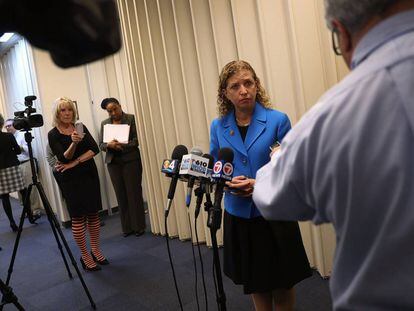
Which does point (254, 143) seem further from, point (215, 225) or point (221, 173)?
point (215, 225)

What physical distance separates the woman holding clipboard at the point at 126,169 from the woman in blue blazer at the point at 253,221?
2.47 m

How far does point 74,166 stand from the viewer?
322cm

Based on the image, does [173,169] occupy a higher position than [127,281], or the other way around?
[173,169]

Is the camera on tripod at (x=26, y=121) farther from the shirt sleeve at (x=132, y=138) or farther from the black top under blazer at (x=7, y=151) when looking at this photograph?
the black top under blazer at (x=7, y=151)

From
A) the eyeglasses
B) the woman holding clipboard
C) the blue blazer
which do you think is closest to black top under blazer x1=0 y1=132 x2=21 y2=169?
the woman holding clipboard

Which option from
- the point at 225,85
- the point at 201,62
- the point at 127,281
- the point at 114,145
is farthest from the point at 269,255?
the point at 114,145

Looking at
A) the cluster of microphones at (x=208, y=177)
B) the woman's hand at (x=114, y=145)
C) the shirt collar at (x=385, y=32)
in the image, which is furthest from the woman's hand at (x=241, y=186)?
the woman's hand at (x=114, y=145)

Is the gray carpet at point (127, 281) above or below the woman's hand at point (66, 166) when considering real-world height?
below

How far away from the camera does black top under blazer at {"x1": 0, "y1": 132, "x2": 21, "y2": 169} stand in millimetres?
4611

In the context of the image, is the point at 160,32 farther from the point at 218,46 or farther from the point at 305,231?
the point at 305,231

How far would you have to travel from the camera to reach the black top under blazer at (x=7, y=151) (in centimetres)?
461

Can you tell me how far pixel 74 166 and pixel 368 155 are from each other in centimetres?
293

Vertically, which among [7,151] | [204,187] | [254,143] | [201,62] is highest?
[201,62]

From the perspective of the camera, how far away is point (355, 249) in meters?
0.70
